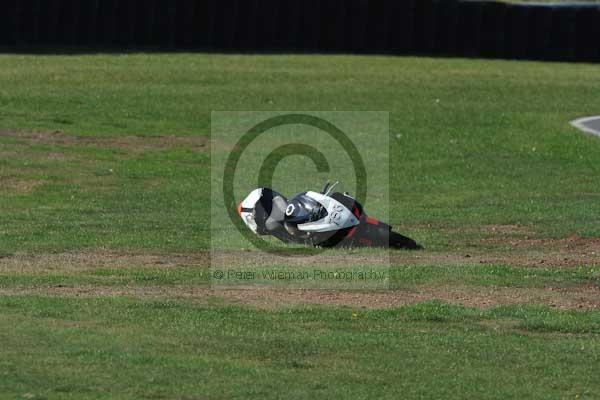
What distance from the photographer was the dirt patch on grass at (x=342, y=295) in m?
12.0

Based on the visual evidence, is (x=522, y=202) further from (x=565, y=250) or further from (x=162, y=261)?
(x=162, y=261)

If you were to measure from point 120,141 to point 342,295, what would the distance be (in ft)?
43.7

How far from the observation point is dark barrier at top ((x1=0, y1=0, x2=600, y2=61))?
33312 mm

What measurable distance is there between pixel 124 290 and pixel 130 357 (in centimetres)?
270

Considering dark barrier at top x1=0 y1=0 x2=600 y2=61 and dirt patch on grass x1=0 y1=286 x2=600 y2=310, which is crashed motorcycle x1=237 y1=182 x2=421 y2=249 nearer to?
dirt patch on grass x1=0 y1=286 x2=600 y2=310

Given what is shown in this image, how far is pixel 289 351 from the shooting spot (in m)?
10.0

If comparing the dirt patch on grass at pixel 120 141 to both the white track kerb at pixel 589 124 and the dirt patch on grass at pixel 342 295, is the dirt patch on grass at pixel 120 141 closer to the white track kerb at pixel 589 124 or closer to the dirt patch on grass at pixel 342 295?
the white track kerb at pixel 589 124

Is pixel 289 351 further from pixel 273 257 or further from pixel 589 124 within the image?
pixel 589 124

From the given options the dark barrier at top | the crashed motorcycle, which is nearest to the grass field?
the crashed motorcycle

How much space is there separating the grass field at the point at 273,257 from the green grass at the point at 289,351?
0.08 ft

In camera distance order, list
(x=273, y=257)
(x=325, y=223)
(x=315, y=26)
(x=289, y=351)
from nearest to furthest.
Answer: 1. (x=289, y=351)
2. (x=273, y=257)
3. (x=325, y=223)
4. (x=315, y=26)

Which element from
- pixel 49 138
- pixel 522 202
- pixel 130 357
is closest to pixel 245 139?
pixel 49 138

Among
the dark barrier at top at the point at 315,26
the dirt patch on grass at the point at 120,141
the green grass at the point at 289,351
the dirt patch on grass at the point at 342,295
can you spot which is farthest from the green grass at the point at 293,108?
the green grass at the point at 289,351

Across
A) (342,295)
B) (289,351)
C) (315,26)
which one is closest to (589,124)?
(315,26)
